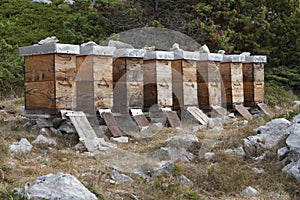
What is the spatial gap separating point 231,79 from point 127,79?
9.12 feet

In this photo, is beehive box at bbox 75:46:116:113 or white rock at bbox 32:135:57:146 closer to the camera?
white rock at bbox 32:135:57:146

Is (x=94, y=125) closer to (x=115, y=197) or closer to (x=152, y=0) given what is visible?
(x=115, y=197)

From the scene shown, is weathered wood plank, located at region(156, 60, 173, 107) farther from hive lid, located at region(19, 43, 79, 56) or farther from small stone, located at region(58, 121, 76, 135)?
small stone, located at region(58, 121, 76, 135)

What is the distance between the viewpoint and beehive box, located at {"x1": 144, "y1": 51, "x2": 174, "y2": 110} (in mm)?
8000

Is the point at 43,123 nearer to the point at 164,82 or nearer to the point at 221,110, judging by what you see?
the point at 164,82

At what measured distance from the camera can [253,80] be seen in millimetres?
9984

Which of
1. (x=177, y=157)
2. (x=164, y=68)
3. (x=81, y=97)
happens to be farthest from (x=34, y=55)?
(x=177, y=157)

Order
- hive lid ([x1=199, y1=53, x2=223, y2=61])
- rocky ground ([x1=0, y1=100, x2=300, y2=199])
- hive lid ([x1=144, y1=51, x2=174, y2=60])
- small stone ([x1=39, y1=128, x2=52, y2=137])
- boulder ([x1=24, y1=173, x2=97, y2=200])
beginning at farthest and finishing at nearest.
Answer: hive lid ([x1=199, y1=53, x2=223, y2=61]) → hive lid ([x1=144, y1=51, x2=174, y2=60]) → small stone ([x1=39, y1=128, x2=52, y2=137]) → rocky ground ([x1=0, y1=100, x2=300, y2=199]) → boulder ([x1=24, y1=173, x2=97, y2=200])

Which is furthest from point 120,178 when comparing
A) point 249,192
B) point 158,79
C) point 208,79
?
point 208,79

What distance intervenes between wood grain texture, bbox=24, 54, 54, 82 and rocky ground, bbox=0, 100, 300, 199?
0.68 m

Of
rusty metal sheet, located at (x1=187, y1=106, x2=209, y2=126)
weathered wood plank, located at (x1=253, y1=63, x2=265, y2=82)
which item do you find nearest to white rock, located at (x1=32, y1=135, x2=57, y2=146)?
Answer: rusty metal sheet, located at (x1=187, y1=106, x2=209, y2=126)

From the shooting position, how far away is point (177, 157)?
539 centimetres

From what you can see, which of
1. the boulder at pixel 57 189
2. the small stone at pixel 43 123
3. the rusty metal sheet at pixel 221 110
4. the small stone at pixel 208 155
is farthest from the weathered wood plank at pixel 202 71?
the boulder at pixel 57 189

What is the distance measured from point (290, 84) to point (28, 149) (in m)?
8.83
